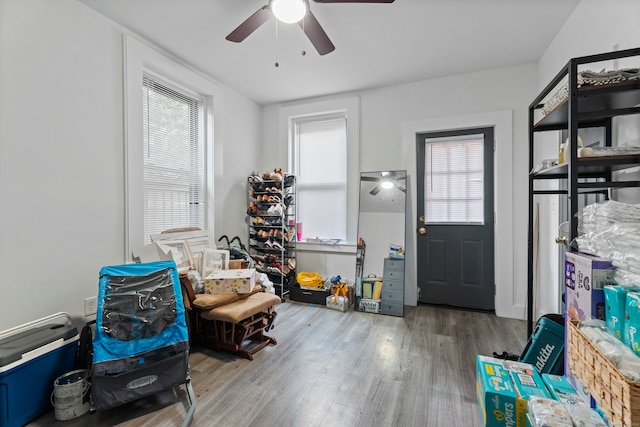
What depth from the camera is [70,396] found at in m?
1.63

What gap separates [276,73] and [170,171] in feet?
5.43

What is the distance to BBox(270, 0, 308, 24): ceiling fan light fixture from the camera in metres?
1.76

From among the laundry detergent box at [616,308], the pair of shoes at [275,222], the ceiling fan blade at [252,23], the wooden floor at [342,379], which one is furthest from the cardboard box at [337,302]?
the ceiling fan blade at [252,23]

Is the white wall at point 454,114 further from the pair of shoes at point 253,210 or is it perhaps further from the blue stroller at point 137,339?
the blue stroller at point 137,339

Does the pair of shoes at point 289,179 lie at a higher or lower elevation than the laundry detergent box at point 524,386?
higher

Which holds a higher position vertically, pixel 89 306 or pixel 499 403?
pixel 89 306

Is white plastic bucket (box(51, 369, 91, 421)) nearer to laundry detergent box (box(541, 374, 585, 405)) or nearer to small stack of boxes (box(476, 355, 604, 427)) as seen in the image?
small stack of boxes (box(476, 355, 604, 427))

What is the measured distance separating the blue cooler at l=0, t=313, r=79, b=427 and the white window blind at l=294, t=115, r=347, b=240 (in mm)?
2847

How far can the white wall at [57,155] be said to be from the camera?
180cm

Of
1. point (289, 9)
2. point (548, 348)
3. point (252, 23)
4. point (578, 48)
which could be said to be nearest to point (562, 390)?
point (548, 348)

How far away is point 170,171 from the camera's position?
9.99ft

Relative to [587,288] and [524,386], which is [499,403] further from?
[587,288]

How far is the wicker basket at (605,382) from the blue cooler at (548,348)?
25.2 inches

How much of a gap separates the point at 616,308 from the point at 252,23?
8.05ft
